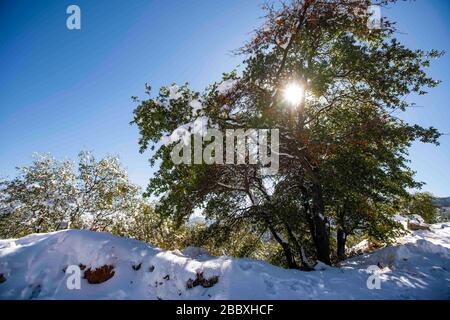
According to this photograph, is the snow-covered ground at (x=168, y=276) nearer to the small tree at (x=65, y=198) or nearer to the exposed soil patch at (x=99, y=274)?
the exposed soil patch at (x=99, y=274)

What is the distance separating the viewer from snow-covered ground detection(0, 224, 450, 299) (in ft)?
23.5

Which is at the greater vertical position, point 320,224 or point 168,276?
point 320,224

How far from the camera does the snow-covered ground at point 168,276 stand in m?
7.15

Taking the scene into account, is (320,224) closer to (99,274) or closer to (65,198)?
(99,274)

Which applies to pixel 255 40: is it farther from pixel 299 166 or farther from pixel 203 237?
pixel 203 237

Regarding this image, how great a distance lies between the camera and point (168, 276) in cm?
808

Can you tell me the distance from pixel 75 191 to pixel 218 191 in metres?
20.3
